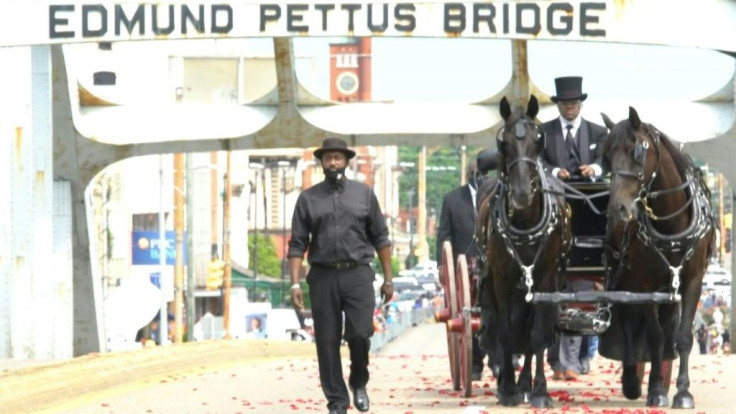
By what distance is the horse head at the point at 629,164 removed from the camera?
48.4 feet

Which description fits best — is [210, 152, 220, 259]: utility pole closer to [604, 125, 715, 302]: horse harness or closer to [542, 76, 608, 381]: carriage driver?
[542, 76, 608, 381]: carriage driver

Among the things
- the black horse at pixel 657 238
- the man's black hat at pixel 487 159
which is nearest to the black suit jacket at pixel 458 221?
the man's black hat at pixel 487 159

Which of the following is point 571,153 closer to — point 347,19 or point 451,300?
point 451,300

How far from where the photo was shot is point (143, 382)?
19531 millimetres

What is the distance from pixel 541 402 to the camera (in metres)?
15.5

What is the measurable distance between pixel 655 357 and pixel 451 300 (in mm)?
2359

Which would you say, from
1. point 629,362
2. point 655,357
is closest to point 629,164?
point 655,357

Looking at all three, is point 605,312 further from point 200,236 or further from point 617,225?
point 200,236

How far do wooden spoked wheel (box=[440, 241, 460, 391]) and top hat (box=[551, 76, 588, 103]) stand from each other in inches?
70.0

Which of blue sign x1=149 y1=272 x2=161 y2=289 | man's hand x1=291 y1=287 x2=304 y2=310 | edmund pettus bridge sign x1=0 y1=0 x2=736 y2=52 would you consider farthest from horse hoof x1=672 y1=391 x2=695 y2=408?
blue sign x1=149 y1=272 x2=161 y2=289

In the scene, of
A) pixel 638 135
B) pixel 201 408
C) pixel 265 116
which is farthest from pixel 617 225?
pixel 265 116

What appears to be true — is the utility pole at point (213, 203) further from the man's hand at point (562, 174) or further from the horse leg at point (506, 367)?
the horse leg at point (506, 367)

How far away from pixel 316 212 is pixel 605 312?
2.54 metres

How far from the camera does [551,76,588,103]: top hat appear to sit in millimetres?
16327
